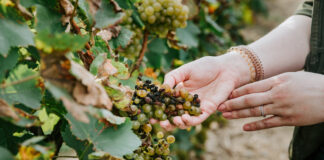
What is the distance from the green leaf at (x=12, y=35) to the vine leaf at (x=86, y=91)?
0.17 m

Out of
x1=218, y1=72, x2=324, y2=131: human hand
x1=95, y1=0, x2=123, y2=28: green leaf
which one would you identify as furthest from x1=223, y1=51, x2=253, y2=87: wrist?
x1=95, y1=0, x2=123, y2=28: green leaf

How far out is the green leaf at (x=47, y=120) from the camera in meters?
0.78

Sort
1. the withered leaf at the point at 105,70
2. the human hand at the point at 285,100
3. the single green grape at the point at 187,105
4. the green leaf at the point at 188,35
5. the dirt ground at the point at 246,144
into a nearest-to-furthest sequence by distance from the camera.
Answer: the withered leaf at the point at 105,70 < the single green grape at the point at 187,105 < the human hand at the point at 285,100 < the green leaf at the point at 188,35 < the dirt ground at the point at 246,144

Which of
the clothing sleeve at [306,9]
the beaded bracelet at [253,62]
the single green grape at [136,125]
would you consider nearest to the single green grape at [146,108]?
the single green grape at [136,125]

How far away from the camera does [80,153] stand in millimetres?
795

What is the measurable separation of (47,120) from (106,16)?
0.32 meters

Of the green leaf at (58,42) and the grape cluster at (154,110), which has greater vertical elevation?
the green leaf at (58,42)

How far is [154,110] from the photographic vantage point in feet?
3.56

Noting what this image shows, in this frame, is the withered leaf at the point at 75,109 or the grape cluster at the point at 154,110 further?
the grape cluster at the point at 154,110

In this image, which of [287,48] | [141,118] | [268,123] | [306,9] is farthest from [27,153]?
[306,9]

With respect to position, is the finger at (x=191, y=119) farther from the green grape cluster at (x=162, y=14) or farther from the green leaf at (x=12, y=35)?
the green leaf at (x=12, y=35)

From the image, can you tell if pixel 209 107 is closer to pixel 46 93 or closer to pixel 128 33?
pixel 128 33

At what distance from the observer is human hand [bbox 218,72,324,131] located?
52.3 inches

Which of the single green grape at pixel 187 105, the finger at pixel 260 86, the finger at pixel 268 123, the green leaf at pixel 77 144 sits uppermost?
the green leaf at pixel 77 144
